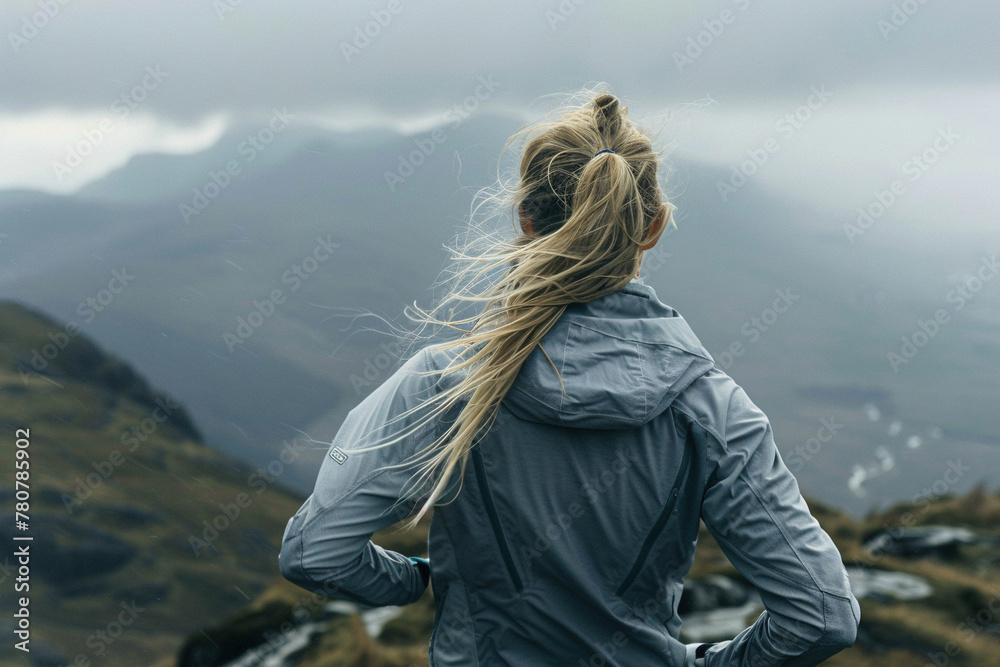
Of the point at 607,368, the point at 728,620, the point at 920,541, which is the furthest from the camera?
the point at 920,541

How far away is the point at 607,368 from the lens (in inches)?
51.7

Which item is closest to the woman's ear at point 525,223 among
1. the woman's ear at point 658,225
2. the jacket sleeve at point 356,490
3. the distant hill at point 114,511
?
the woman's ear at point 658,225

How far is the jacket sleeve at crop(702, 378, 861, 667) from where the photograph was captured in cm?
132

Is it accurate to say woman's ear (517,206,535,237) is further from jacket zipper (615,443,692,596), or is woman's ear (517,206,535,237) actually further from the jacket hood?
jacket zipper (615,443,692,596)

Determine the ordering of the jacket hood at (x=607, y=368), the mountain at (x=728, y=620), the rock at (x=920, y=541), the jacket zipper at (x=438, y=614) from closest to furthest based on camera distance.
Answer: the jacket hood at (x=607, y=368) < the jacket zipper at (x=438, y=614) < the mountain at (x=728, y=620) < the rock at (x=920, y=541)

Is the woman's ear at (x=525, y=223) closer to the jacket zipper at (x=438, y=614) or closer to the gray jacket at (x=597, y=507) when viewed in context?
the gray jacket at (x=597, y=507)

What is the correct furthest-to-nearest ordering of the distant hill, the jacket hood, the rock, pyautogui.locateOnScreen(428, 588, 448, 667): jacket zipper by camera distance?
the rock → the distant hill → pyautogui.locateOnScreen(428, 588, 448, 667): jacket zipper → the jacket hood

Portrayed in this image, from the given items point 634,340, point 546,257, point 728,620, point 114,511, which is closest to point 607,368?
point 634,340

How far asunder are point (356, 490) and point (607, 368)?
534 mm

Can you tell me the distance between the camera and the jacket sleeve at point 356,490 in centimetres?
138

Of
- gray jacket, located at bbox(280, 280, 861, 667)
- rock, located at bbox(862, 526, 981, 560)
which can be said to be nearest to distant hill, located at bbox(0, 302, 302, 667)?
gray jacket, located at bbox(280, 280, 861, 667)

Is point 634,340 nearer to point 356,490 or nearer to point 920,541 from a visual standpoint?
point 356,490

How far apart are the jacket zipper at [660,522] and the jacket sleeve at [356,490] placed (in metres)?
0.45

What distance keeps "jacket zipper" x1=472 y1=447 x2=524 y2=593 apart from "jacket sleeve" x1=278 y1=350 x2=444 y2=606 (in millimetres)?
103
